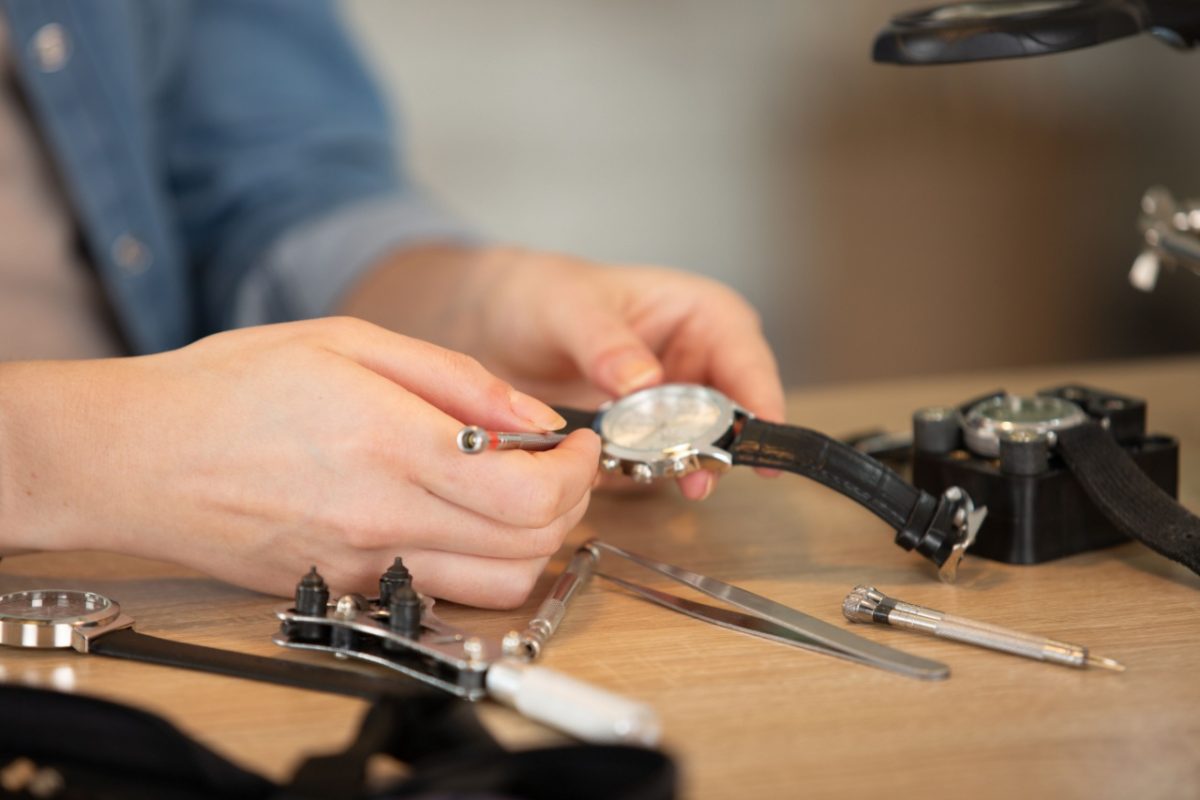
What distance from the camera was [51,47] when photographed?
39.9 inches

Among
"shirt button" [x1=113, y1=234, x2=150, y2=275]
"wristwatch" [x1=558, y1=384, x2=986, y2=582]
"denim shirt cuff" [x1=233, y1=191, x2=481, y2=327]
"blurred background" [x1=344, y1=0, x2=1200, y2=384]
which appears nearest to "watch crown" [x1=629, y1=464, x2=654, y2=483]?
"wristwatch" [x1=558, y1=384, x2=986, y2=582]

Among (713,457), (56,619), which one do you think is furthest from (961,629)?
(56,619)

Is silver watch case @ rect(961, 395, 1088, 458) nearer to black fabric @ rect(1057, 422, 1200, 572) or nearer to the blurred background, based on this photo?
black fabric @ rect(1057, 422, 1200, 572)

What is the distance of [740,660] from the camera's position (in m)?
0.57

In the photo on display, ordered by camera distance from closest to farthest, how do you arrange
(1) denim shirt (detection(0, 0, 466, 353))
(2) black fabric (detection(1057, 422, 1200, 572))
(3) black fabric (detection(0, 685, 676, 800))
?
(3) black fabric (detection(0, 685, 676, 800)) < (2) black fabric (detection(1057, 422, 1200, 572)) < (1) denim shirt (detection(0, 0, 466, 353))

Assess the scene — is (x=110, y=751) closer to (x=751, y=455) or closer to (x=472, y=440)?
(x=472, y=440)

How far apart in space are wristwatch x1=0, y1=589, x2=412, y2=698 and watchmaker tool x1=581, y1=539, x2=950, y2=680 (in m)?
0.15

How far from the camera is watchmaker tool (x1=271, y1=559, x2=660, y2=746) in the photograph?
471mm

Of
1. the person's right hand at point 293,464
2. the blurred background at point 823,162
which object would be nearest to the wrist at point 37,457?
the person's right hand at point 293,464

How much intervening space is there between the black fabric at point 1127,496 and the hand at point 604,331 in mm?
173

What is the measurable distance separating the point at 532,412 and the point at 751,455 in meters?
0.13

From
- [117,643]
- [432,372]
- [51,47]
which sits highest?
[51,47]

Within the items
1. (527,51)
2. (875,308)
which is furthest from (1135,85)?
(527,51)

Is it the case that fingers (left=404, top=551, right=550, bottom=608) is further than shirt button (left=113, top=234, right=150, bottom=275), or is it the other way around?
shirt button (left=113, top=234, right=150, bottom=275)
